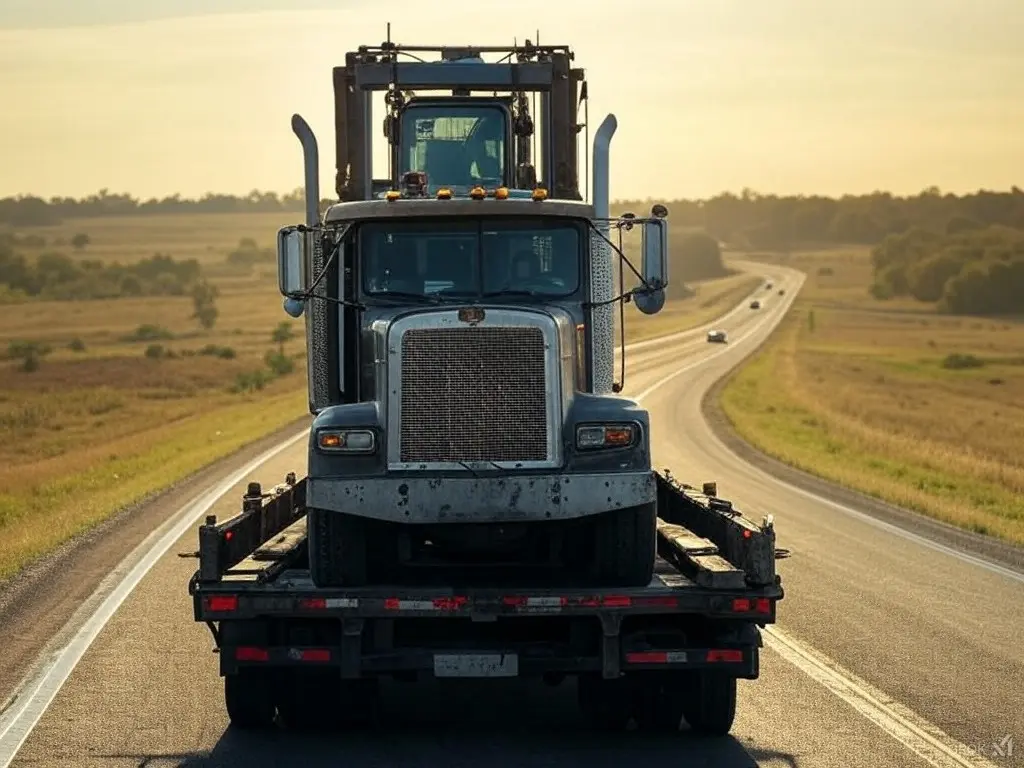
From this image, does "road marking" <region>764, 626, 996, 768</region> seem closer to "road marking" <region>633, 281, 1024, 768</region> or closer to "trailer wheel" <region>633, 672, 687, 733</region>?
"road marking" <region>633, 281, 1024, 768</region>

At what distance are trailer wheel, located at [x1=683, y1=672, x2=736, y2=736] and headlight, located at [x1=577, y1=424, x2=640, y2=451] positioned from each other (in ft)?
4.47

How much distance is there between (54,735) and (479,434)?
286 cm

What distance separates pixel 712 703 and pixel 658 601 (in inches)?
31.7

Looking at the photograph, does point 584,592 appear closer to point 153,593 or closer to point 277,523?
point 277,523

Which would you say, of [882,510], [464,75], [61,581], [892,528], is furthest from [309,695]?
[882,510]

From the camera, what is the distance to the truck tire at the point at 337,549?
1030 centimetres

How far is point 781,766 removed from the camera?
938 cm

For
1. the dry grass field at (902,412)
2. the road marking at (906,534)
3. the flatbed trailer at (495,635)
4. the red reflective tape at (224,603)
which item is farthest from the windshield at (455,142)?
the dry grass field at (902,412)

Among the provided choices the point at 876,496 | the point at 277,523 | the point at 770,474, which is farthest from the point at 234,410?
the point at 277,523

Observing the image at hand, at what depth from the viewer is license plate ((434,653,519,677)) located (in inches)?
379

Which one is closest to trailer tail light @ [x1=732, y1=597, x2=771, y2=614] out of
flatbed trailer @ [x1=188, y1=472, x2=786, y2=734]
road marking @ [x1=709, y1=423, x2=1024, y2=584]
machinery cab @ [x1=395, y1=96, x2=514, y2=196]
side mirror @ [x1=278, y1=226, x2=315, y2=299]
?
flatbed trailer @ [x1=188, y1=472, x2=786, y2=734]

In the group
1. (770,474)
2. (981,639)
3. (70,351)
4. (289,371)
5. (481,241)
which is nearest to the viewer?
(481,241)

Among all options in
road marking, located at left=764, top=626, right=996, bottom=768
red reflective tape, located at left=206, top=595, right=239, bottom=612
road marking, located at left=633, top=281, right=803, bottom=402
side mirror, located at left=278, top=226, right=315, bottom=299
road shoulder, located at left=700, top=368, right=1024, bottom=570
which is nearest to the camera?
road marking, located at left=764, top=626, right=996, bottom=768

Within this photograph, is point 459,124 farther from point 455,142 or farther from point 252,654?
point 252,654
